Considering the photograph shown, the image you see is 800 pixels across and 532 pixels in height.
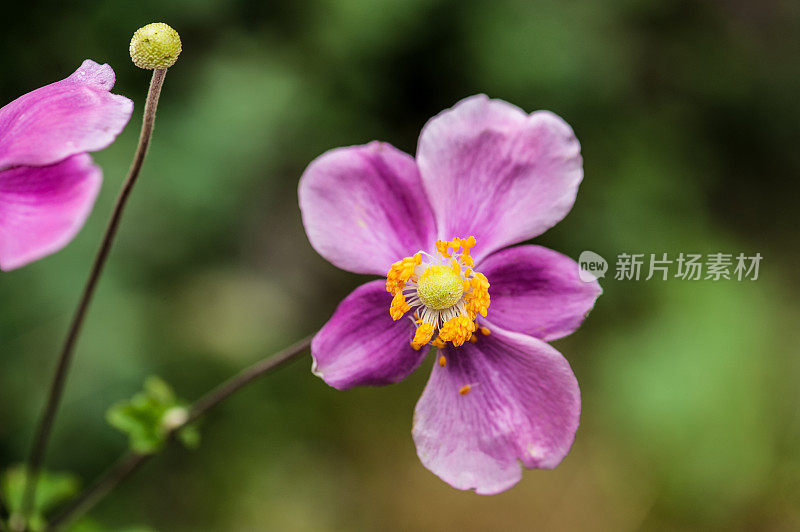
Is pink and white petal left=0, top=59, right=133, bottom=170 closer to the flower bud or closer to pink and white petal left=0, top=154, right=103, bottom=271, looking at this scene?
pink and white petal left=0, top=154, right=103, bottom=271

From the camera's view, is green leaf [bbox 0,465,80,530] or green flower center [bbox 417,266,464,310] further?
green leaf [bbox 0,465,80,530]

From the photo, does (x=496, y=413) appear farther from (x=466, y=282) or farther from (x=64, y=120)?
(x=64, y=120)

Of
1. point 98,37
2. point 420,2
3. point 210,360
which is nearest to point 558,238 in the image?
point 420,2

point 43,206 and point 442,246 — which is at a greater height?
point 43,206

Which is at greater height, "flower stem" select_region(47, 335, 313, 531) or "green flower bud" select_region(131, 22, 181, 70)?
"green flower bud" select_region(131, 22, 181, 70)

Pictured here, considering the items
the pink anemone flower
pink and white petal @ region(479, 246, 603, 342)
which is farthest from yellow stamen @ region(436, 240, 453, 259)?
pink and white petal @ region(479, 246, 603, 342)

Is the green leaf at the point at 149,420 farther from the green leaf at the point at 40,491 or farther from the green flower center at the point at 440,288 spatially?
the green flower center at the point at 440,288

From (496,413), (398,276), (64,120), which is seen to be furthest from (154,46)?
(496,413)
